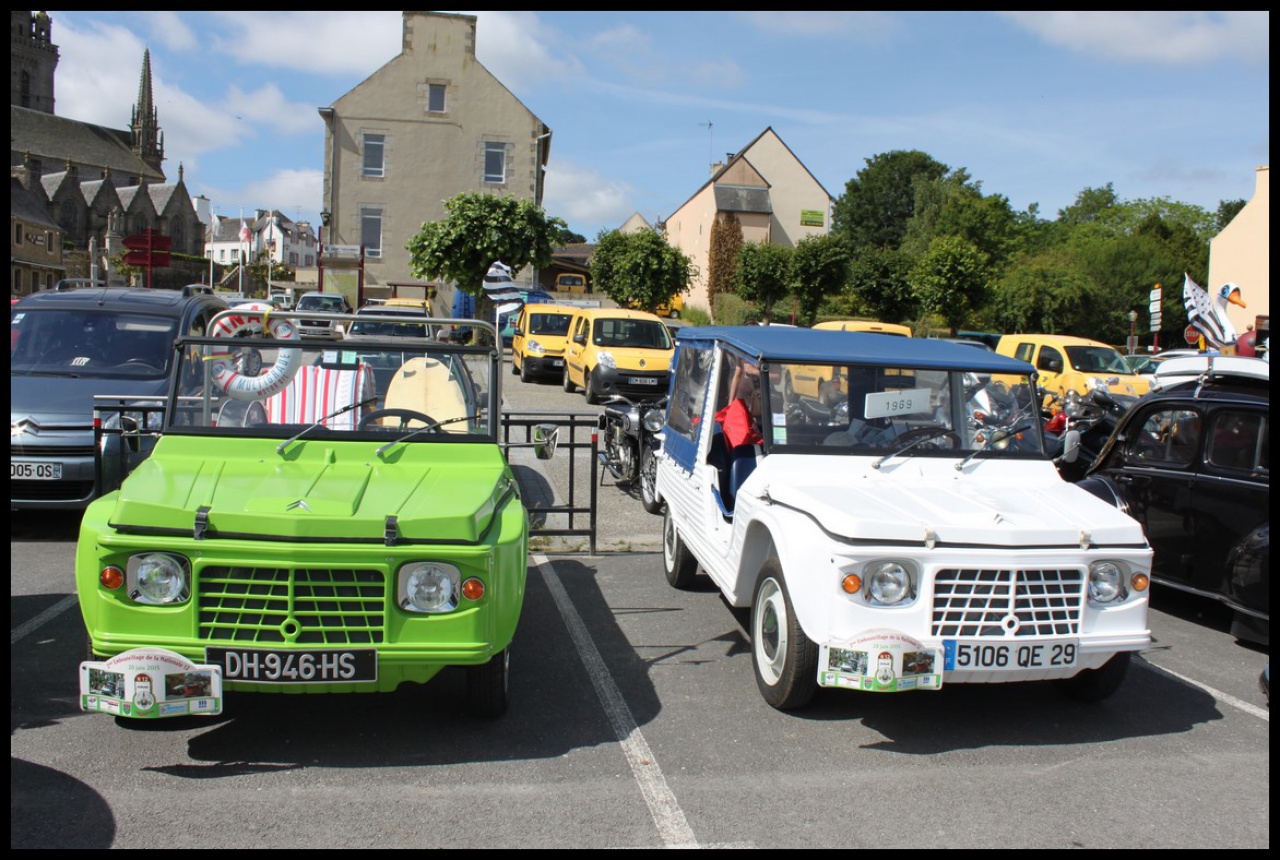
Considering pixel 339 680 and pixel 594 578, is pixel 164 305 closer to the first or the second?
pixel 594 578

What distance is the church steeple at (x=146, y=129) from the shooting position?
403ft

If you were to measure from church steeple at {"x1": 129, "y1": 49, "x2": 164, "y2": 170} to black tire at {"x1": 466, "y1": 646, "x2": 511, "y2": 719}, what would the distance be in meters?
135

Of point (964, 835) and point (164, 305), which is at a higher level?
point (164, 305)

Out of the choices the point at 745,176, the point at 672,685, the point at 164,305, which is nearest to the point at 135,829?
the point at 672,685

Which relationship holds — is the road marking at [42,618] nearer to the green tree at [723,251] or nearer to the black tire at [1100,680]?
the black tire at [1100,680]

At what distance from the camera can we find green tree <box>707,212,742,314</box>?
184 feet

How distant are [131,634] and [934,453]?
14.1ft

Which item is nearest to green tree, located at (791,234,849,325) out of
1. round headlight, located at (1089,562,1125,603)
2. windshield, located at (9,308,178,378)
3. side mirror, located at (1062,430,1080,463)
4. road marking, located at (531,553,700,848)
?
windshield, located at (9,308,178,378)

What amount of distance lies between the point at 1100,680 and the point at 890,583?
5.05 ft

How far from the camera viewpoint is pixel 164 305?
10.2 metres

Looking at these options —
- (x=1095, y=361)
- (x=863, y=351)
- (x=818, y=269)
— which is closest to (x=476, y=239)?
(x=818, y=269)

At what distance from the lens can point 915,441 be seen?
5.87m

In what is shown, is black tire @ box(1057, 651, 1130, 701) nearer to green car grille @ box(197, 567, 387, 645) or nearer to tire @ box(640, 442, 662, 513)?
green car grille @ box(197, 567, 387, 645)

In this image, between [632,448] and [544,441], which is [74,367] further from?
[544,441]
